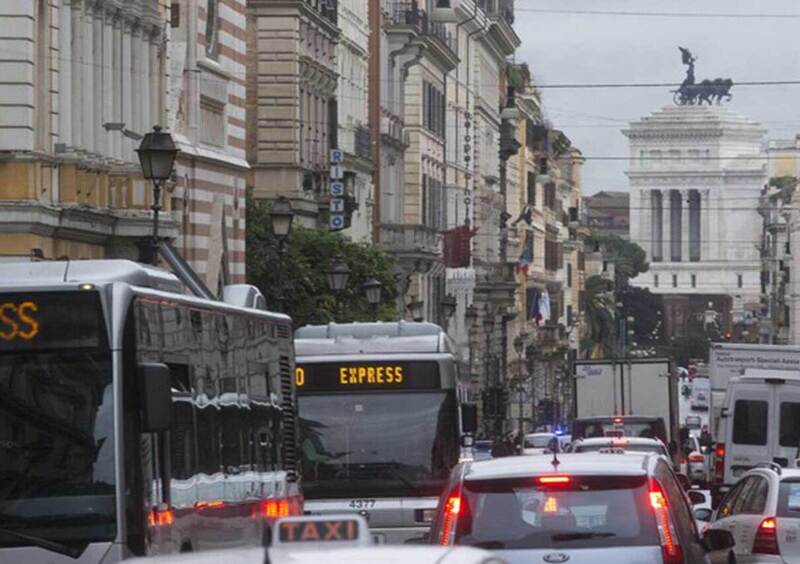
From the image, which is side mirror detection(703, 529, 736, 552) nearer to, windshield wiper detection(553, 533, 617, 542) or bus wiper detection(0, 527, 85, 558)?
windshield wiper detection(553, 533, 617, 542)

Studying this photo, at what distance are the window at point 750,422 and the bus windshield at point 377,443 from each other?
17.9m

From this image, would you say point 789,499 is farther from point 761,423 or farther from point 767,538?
point 761,423

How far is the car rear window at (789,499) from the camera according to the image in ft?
69.3

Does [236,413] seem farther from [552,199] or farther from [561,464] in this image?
[552,199]

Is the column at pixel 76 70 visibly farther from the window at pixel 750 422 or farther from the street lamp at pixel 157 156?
the window at pixel 750 422

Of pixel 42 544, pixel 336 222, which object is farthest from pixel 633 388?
pixel 42 544

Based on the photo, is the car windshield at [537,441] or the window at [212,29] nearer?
the window at [212,29]

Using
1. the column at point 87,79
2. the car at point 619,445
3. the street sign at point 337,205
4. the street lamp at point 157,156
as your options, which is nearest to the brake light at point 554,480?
the street lamp at point 157,156

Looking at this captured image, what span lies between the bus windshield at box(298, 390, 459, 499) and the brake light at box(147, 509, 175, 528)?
31.8ft

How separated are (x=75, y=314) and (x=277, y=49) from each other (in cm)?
4113

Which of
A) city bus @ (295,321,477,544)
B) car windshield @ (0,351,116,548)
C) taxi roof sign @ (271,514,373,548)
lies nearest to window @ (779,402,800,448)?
city bus @ (295,321,477,544)

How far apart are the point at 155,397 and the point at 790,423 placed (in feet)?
96.9

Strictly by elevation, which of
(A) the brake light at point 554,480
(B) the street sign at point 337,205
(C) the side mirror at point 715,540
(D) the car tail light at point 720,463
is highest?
(B) the street sign at point 337,205

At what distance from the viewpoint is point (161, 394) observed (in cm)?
1539
